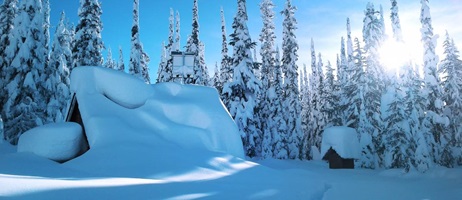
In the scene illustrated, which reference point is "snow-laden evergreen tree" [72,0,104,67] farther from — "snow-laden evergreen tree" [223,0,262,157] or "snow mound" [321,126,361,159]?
"snow mound" [321,126,361,159]

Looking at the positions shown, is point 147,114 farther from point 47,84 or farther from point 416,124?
point 47,84

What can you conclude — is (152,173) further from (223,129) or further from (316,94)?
(316,94)

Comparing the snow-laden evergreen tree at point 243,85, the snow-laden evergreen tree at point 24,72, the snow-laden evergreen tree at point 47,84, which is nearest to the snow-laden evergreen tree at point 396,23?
the snow-laden evergreen tree at point 243,85

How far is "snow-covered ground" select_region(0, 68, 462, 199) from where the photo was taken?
15.8 feet

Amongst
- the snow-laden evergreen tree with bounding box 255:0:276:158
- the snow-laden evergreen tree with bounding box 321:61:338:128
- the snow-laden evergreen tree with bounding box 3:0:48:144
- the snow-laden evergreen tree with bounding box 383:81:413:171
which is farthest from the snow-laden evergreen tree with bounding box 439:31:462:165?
the snow-laden evergreen tree with bounding box 3:0:48:144

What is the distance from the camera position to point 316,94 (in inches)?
1874

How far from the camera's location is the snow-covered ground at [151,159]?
15.8 ft

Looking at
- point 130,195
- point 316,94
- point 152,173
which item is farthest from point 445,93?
point 130,195

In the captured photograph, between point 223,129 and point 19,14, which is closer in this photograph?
point 223,129

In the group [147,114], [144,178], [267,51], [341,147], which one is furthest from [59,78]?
[144,178]

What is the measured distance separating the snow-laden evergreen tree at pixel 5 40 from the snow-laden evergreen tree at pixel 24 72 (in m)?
0.33

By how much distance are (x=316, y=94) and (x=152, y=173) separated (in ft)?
142

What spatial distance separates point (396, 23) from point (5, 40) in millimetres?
30744

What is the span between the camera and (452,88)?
26.8 metres
